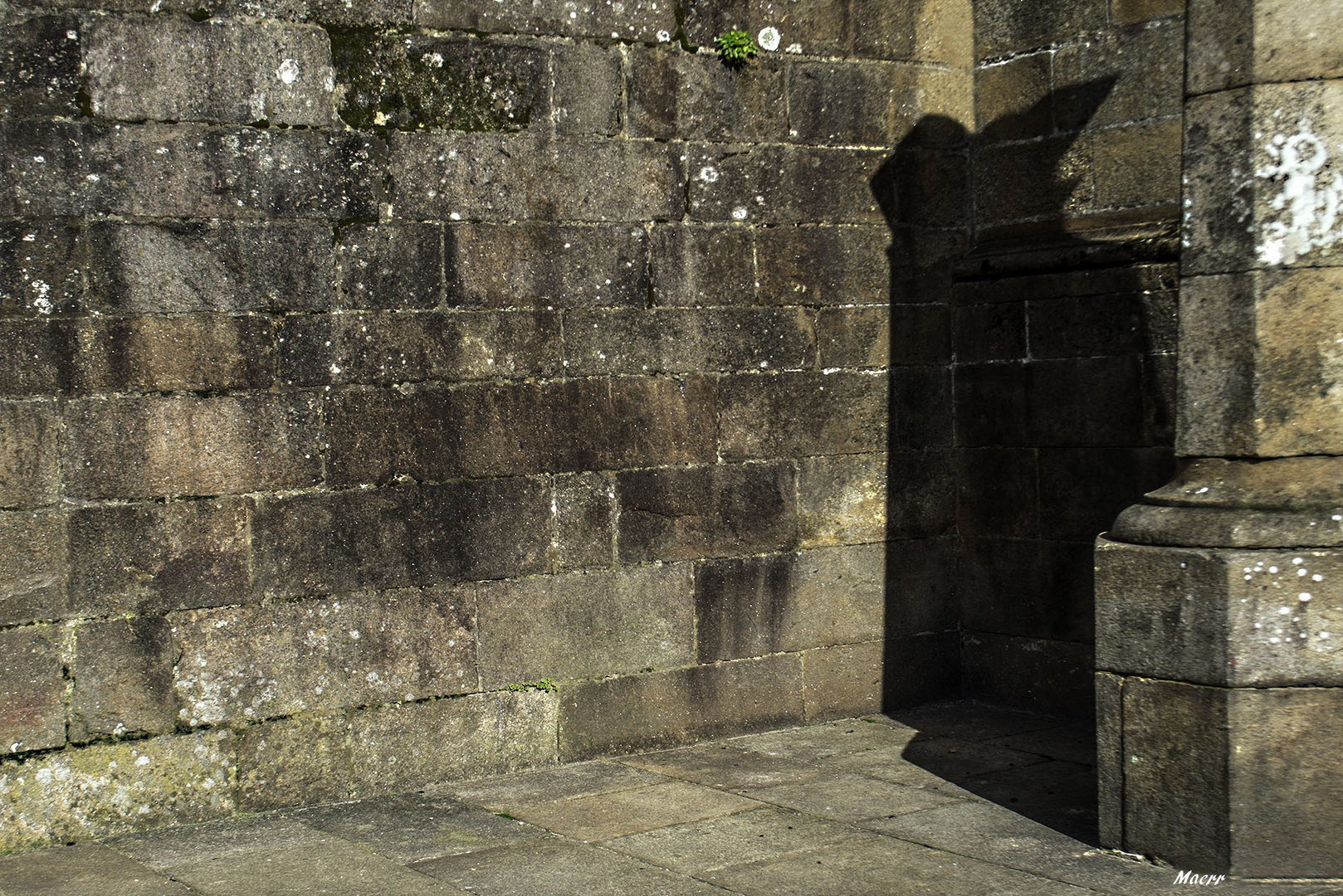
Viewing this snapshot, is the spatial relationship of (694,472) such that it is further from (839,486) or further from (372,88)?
(372,88)

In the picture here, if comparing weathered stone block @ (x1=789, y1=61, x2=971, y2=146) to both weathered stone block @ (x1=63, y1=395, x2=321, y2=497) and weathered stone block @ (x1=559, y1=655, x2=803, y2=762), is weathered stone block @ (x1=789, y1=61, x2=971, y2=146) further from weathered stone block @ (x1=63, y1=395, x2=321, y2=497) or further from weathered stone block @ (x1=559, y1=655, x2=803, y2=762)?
weathered stone block @ (x1=63, y1=395, x2=321, y2=497)

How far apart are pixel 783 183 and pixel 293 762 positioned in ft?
10.8

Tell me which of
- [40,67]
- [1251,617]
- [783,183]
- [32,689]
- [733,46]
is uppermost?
[733,46]

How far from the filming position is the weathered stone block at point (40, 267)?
15.8 feet

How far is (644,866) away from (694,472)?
6.90 ft

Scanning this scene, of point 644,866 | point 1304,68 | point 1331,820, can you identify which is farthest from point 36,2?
point 1331,820

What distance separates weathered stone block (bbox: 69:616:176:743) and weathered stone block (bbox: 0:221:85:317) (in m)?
1.17

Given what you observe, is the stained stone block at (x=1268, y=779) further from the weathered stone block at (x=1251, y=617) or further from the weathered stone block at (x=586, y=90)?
the weathered stone block at (x=586, y=90)

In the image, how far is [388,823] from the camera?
4992mm

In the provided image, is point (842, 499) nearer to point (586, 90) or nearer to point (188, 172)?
point (586, 90)

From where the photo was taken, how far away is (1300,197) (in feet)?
13.6

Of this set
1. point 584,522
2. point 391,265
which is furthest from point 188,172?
point 584,522

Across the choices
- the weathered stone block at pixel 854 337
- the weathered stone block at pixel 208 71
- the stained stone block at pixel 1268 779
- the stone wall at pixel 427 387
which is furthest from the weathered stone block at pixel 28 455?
the stained stone block at pixel 1268 779

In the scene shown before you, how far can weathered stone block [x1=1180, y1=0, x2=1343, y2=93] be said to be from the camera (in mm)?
4082
